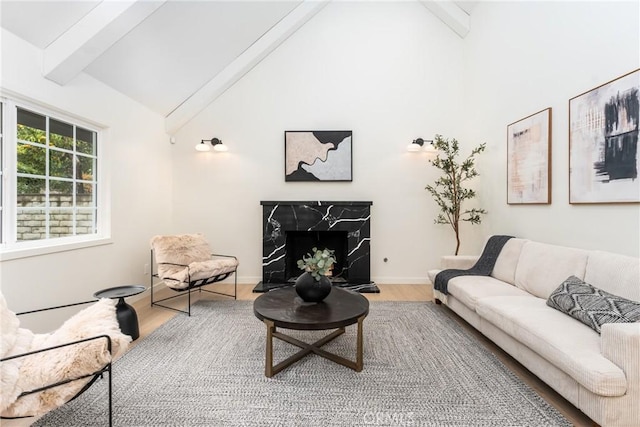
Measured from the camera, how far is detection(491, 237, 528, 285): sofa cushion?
304cm

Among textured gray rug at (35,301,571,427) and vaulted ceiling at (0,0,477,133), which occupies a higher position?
vaulted ceiling at (0,0,477,133)

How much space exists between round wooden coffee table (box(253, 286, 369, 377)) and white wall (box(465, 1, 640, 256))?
6.56 feet

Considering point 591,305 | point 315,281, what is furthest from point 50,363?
point 591,305

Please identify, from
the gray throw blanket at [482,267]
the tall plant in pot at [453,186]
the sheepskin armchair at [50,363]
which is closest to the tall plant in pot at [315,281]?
the sheepskin armchair at [50,363]

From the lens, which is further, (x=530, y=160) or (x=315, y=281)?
(x=530, y=160)

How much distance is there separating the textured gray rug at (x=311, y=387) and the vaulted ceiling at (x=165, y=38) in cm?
262

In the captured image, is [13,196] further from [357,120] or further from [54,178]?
[357,120]

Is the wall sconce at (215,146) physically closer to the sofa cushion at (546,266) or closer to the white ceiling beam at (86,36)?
the white ceiling beam at (86,36)

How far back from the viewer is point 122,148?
143 inches

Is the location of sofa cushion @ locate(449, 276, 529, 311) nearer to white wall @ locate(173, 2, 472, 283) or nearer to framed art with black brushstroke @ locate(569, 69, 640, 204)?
framed art with black brushstroke @ locate(569, 69, 640, 204)

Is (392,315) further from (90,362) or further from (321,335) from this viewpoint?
(90,362)

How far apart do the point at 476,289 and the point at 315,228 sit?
7.46 ft

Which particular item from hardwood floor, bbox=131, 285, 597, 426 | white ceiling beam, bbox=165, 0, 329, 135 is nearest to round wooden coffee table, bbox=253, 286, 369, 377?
hardwood floor, bbox=131, 285, 597, 426

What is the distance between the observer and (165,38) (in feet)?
10.9
